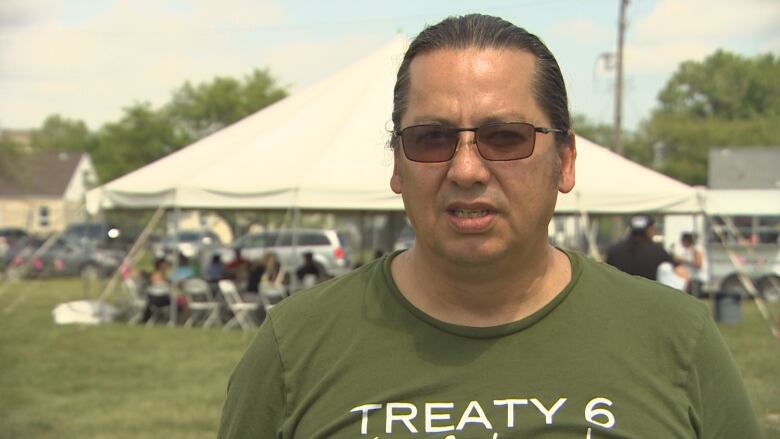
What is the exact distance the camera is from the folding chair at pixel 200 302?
53.5 ft

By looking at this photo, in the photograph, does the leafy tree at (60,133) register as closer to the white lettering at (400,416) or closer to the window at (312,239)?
the window at (312,239)

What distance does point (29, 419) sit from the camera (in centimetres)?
880

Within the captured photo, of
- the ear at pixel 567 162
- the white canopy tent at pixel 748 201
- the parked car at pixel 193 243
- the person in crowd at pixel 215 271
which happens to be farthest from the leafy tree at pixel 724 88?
the ear at pixel 567 162

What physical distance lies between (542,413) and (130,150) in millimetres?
56445

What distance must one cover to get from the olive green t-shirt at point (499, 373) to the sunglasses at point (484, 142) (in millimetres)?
281

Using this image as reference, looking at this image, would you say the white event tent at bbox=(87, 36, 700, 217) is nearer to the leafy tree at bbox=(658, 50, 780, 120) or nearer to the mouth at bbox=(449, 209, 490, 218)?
the mouth at bbox=(449, 209, 490, 218)

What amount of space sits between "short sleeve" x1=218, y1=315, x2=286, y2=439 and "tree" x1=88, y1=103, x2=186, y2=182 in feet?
179

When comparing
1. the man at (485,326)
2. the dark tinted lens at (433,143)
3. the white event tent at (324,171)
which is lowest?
the white event tent at (324,171)

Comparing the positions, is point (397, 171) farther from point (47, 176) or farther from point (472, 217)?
point (47, 176)

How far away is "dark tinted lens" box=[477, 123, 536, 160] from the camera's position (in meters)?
1.91

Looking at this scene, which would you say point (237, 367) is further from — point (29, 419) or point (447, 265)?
point (29, 419)

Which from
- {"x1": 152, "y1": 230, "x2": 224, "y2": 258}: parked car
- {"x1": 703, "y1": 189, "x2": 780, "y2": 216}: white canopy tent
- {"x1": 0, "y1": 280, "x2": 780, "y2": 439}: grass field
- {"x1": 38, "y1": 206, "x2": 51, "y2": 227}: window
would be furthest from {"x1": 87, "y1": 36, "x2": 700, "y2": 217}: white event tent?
{"x1": 38, "y1": 206, "x2": 51, "y2": 227}: window

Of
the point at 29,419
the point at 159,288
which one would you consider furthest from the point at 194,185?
the point at 29,419

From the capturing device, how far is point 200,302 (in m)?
17.2
